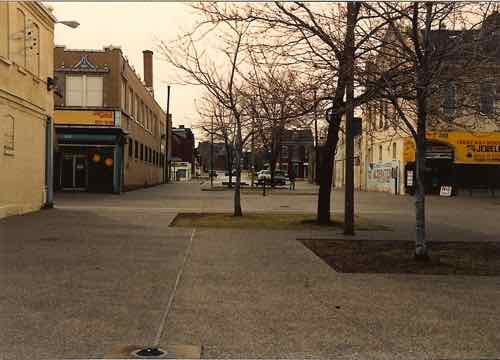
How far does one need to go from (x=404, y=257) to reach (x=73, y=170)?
91.2 ft

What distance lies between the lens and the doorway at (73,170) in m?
36.3

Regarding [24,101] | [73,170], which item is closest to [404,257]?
[24,101]

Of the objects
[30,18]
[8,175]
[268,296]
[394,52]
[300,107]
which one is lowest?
[268,296]

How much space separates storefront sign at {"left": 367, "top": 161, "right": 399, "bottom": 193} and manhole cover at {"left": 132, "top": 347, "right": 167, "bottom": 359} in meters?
37.8

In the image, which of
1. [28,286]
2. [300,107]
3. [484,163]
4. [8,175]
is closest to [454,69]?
[300,107]

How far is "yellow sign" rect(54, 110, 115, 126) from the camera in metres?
35.1

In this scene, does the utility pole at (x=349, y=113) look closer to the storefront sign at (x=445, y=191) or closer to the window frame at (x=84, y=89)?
the window frame at (x=84, y=89)

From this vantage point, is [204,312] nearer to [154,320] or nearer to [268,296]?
[154,320]

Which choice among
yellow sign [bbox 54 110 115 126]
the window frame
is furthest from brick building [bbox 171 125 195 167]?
yellow sign [bbox 54 110 115 126]

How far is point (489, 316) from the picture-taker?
22.3 feet

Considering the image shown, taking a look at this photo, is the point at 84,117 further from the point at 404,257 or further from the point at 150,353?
the point at 150,353

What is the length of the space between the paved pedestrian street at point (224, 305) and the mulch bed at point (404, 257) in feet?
1.27

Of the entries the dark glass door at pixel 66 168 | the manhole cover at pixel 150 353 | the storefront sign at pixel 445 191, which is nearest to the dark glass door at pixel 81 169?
the dark glass door at pixel 66 168

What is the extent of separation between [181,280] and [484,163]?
3430 centimetres
